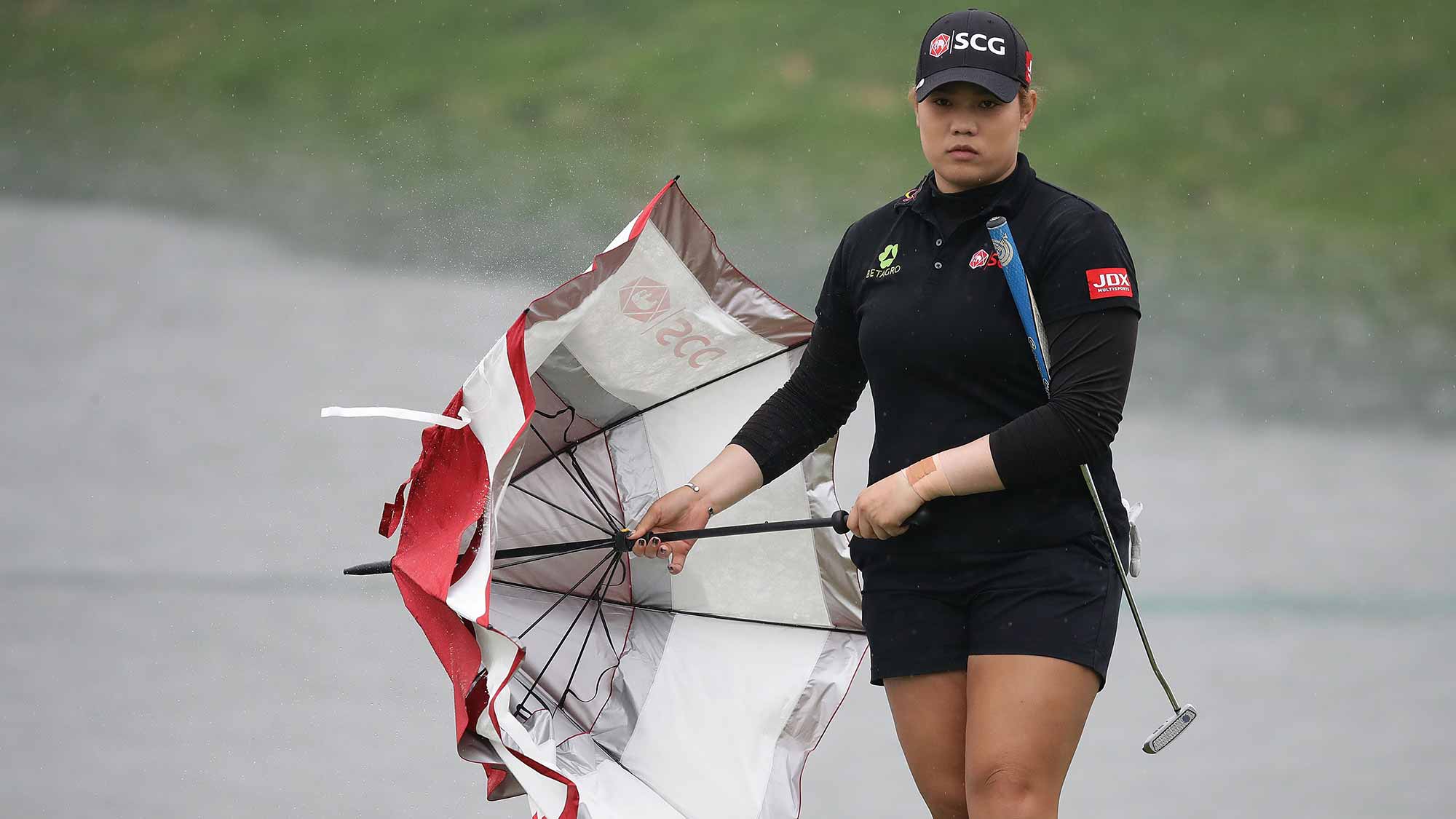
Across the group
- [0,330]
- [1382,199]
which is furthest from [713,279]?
[1382,199]

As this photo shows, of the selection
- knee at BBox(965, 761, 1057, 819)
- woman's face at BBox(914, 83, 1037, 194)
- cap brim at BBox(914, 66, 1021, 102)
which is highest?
cap brim at BBox(914, 66, 1021, 102)

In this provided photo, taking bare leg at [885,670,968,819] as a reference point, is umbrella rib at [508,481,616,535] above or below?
above

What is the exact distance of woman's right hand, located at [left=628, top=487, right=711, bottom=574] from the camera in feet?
5.90

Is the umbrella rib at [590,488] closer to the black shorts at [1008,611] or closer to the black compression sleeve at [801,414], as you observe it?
the black compression sleeve at [801,414]

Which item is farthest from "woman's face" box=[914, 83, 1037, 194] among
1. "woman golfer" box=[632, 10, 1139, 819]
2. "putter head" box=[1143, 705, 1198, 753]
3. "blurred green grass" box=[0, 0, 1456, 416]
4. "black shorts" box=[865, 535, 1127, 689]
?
"blurred green grass" box=[0, 0, 1456, 416]

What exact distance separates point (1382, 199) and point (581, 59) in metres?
3.37

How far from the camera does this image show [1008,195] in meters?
1.52

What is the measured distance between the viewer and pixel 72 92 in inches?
221

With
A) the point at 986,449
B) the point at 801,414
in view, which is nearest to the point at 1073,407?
the point at 986,449

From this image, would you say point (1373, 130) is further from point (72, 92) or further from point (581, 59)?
point (72, 92)

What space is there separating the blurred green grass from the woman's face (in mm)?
3826

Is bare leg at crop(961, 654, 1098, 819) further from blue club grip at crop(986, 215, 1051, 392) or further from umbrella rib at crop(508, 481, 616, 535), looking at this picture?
umbrella rib at crop(508, 481, 616, 535)

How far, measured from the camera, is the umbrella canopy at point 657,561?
1.90 meters

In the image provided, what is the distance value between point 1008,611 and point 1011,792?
176 millimetres
